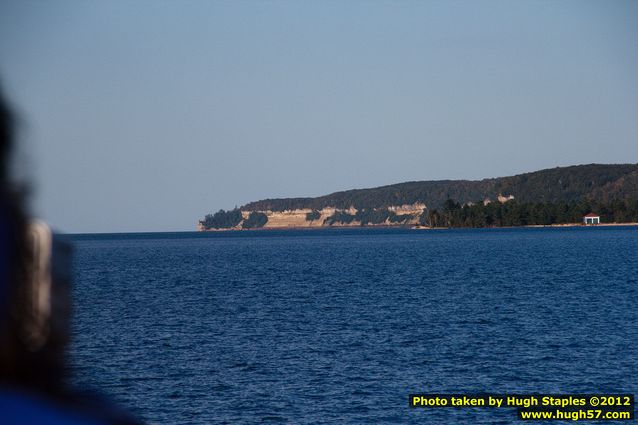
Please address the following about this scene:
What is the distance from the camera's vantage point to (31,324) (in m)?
1.21

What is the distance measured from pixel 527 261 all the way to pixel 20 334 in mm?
126131

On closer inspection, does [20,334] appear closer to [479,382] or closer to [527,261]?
[479,382]

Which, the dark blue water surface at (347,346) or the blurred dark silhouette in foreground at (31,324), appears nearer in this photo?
the blurred dark silhouette in foreground at (31,324)

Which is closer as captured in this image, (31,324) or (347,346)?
(31,324)

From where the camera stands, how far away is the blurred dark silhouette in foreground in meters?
1.18

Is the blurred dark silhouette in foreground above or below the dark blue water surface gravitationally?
above

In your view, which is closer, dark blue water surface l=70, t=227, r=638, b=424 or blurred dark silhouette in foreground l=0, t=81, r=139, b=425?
blurred dark silhouette in foreground l=0, t=81, r=139, b=425

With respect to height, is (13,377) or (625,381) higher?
(13,377)

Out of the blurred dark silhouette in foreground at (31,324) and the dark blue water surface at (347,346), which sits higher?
the blurred dark silhouette in foreground at (31,324)

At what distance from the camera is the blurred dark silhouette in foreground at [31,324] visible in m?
1.18

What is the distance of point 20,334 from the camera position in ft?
3.92

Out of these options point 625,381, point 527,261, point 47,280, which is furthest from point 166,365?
point 527,261

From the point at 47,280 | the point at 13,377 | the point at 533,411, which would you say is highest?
the point at 47,280

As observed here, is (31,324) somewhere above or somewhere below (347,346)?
above
